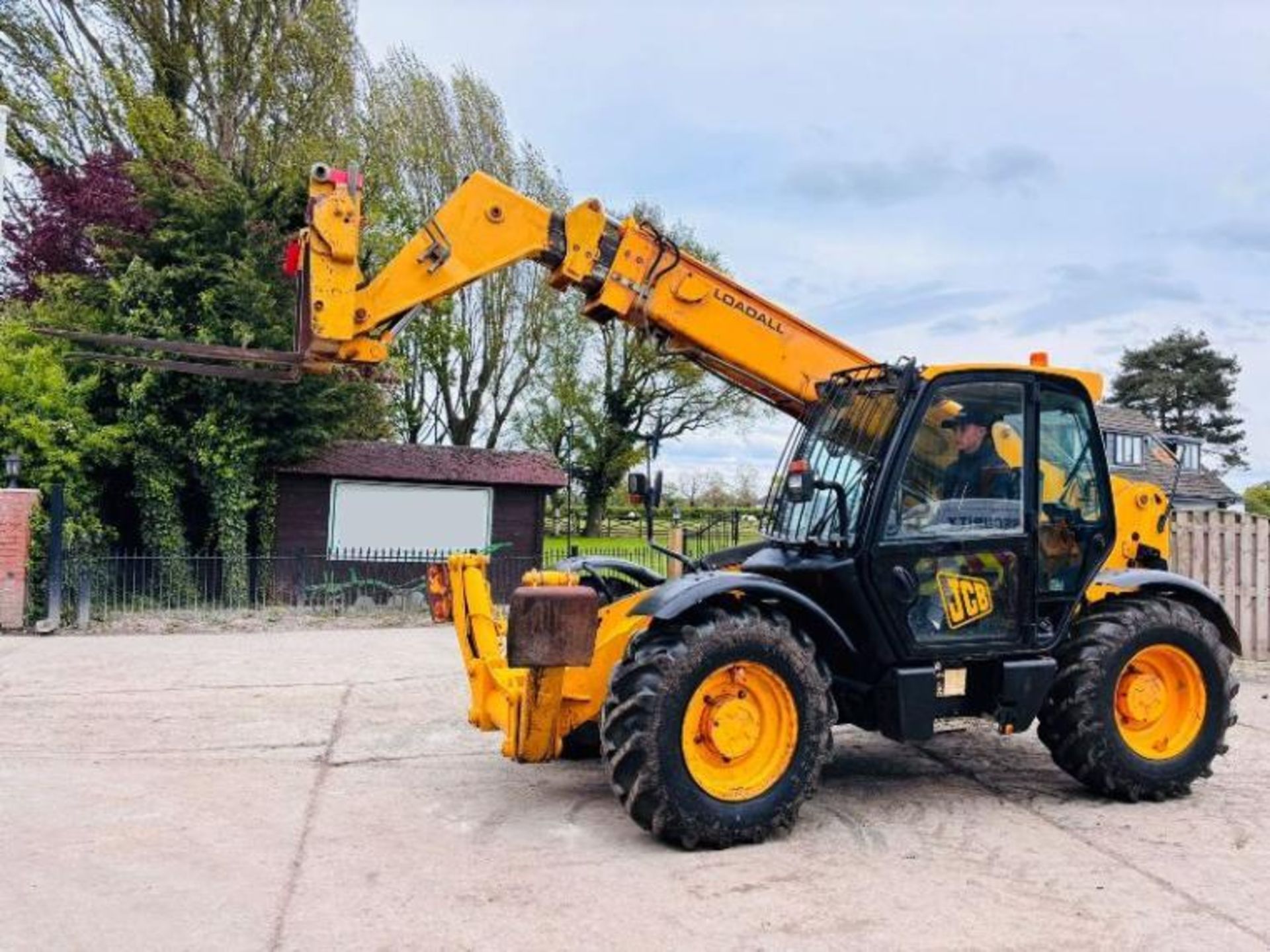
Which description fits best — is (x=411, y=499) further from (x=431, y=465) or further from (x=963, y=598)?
(x=963, y=598)

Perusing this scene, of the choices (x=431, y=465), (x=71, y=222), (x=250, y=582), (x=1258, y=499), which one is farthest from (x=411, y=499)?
(x=1258, y=499)

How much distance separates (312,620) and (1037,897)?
11.7m

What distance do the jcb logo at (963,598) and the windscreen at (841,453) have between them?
0.59 m

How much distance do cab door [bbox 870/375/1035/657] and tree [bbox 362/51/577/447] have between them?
23.9 meters

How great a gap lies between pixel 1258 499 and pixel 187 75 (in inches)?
1935

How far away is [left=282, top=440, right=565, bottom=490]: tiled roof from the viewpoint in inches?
734

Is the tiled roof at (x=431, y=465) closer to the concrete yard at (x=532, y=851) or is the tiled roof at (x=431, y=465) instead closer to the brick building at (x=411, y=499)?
the brick building at (x=411, y=499)

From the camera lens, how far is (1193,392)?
5556 centimetres

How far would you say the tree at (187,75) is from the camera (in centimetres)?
2081

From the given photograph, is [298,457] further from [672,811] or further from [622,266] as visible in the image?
[672,811]

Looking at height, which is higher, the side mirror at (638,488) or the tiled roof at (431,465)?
the tiled roof at (431,465)

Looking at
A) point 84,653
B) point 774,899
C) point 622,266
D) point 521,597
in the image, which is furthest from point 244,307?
point 774,899

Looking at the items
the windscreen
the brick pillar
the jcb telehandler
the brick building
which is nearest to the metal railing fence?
the brick building

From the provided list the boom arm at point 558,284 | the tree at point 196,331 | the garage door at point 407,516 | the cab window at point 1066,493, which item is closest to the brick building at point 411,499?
the garage door at point 407,516
